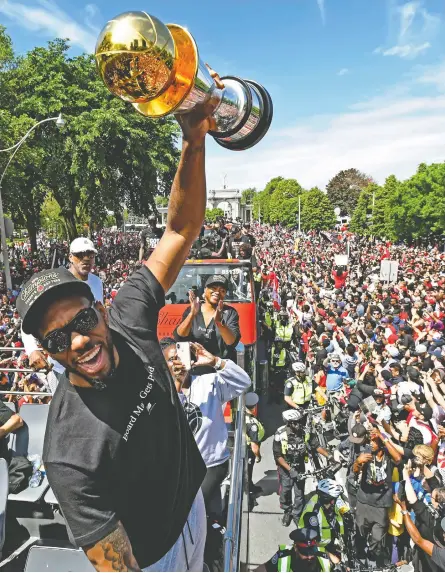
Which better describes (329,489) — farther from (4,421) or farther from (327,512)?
(4,421)

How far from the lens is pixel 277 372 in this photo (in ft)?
35.2

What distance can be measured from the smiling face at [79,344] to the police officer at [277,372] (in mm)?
9186

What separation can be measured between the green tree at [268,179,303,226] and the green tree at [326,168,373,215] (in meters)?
7.42

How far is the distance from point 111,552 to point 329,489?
174 inches

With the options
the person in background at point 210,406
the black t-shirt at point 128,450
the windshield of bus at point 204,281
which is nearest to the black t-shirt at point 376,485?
the person in background at point 210,406

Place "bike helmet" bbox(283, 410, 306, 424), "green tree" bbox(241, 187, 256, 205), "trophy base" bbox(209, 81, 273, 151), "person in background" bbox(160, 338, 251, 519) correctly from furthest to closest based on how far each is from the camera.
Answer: "green tree" bbox(241, 187, 256, 205), "bike helmet" bbox(283, 410, 306, 424), "person in background" bbox(160, 338, 251, 519), "trophy base" bbox(209, 81, 273, 151)

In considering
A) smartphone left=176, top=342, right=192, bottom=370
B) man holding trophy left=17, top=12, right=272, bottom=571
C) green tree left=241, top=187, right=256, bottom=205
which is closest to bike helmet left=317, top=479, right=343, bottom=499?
smartphone left=176, top=342, right=192, bottom=370

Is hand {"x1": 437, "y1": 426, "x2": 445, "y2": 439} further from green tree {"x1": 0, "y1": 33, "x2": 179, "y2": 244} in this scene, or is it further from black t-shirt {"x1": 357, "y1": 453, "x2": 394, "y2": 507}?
green tree {"x1": 0, "y1": 33, "x2": 179, "y2": 244}

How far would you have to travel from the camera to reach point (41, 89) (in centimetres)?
2586

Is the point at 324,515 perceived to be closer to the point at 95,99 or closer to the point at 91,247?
the point at 91,247

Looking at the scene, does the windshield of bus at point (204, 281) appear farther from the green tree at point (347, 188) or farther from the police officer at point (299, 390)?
the green tree at point (347, 188)

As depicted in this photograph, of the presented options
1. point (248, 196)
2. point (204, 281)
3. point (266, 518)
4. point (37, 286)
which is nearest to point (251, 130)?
point (37, 286)

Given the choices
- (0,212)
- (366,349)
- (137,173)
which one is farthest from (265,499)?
(137,173)

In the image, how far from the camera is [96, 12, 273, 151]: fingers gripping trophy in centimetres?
134
